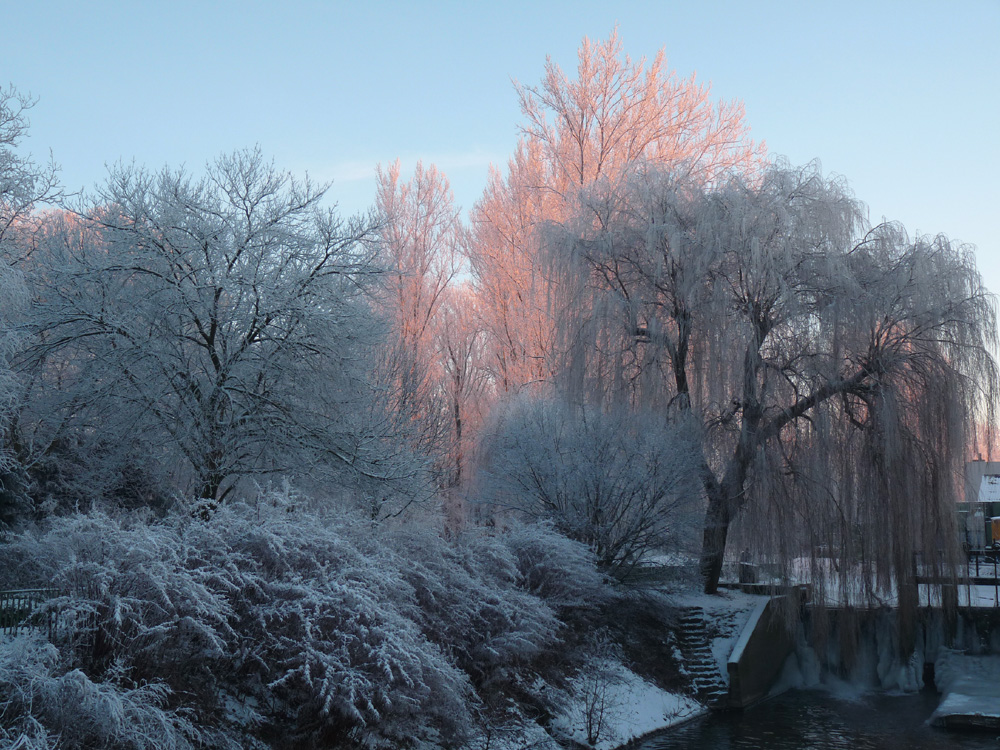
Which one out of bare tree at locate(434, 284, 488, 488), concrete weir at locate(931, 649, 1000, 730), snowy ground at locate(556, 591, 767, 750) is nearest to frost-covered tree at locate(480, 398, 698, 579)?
snowy ground at locate(556, 591, 767, 750)

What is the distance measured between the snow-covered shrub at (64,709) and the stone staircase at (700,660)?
1252 cm

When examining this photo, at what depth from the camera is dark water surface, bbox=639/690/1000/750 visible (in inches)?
606

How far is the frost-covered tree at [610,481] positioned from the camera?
65.5 ft

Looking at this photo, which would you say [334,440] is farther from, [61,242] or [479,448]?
[479,448]

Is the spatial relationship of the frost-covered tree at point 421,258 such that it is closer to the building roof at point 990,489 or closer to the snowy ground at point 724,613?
the snowy ground at point 724,613

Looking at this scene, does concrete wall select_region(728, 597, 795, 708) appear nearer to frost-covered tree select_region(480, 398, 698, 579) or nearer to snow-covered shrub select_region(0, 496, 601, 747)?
frost-covered tree select_region(480, 398, 698, 579)

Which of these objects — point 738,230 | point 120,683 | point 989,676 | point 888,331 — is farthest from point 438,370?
point 120,683

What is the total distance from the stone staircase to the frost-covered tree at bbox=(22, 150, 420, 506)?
7.37 meters

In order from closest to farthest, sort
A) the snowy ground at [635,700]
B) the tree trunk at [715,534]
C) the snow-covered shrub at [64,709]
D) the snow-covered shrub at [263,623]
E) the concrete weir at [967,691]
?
the snow-covered shrub at [64,709]
the snow-covered shrub at [263,623]
the snowy ground at [635,700]
the concrete weir at [967,691]
the tree trunk at [715,534]

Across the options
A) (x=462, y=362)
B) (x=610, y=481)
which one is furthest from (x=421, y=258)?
(x=610, y=481)

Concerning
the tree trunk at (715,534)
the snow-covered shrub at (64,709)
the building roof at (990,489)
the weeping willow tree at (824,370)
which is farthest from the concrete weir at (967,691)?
the building roof at (990,489)

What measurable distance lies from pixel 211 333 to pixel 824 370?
40.1 ft

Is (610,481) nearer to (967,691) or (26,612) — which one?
(967,691)

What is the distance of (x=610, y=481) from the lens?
20094mm
